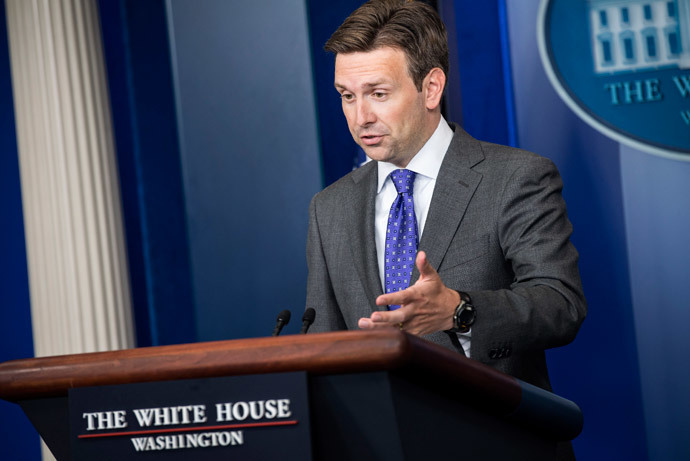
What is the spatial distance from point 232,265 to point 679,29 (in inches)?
74.9

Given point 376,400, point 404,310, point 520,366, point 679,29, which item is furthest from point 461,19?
point 376,400

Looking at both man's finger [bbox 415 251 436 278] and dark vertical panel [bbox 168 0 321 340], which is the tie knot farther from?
dark vertical panel [bbox 168 0 321 340]

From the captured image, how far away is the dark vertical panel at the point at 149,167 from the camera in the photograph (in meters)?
3.51

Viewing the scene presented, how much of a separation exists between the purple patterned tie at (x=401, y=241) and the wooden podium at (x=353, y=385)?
0.75 meters

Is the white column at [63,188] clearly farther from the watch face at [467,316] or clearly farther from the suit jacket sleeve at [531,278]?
the watch face at [467,316]

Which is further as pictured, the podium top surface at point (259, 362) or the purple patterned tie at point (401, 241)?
the purple patterned tie at point (401, 241)

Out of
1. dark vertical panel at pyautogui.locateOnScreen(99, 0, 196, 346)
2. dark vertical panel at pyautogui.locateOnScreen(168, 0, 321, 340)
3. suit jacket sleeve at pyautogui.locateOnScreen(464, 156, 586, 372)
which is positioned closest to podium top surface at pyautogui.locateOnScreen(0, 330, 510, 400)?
suit jacket sleeve at pyautogui.locateOnScreen(464, 156, 586, 372)

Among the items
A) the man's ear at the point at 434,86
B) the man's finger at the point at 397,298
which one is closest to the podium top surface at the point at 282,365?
the man's finger at the point at 397,298

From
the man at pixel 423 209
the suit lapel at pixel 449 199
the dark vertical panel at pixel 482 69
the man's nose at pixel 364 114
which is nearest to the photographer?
the man at pixel 423 209

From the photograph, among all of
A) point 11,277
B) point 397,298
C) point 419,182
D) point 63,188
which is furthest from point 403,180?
point 11,277

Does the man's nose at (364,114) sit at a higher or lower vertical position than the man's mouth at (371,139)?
higher

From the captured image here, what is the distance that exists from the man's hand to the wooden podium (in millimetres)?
192

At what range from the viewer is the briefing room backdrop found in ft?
9.25

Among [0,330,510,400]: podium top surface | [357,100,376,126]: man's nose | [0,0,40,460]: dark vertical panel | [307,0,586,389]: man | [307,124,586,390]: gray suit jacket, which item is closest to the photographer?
[0,330,510,400]: podium top surface
